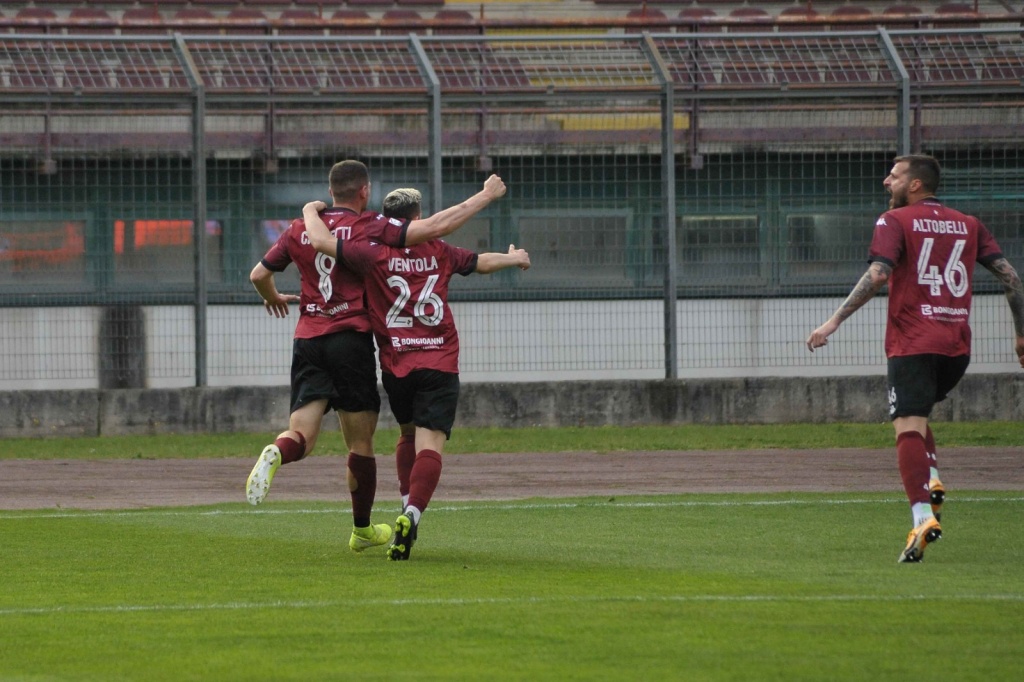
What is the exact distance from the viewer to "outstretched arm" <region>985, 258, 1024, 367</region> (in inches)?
314

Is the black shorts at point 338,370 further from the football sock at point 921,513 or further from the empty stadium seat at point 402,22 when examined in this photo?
the empty stadium seat at point 402,22

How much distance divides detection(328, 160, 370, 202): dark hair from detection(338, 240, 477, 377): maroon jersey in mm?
392

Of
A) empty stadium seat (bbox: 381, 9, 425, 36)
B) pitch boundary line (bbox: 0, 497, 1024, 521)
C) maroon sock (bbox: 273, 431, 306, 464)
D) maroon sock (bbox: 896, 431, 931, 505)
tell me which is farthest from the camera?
empty stadium seat (bbox: 381, 9, 425, 36)

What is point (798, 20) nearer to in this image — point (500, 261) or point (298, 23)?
point (298, 23)

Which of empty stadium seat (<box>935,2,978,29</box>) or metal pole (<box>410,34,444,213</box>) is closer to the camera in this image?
metal pole (<box>410,34,444,213</box>)

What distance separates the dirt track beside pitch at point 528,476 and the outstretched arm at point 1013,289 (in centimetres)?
355

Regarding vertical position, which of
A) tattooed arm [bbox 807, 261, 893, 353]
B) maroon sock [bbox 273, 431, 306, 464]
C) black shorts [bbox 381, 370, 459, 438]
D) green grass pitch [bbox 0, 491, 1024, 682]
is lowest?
green grass pitch [bbox 0, 491, 1024, 682]

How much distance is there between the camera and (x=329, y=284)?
27.0 ft

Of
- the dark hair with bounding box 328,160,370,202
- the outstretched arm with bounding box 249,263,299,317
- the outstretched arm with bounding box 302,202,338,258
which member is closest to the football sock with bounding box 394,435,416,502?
the outstretched arm with bounding box 249,263,299,317

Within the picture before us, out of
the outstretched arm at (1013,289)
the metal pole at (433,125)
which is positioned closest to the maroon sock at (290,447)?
the outstretched arm at (1013,289)

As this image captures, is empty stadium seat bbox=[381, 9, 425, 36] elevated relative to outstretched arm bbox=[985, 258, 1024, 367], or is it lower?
elevated

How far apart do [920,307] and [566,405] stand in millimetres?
9866

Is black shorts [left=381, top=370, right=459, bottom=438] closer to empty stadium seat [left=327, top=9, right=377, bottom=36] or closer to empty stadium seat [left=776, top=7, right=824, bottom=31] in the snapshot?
empty stadium seat [left=327, top=9, right=377, bottom=36]

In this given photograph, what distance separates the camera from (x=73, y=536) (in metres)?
9.16
